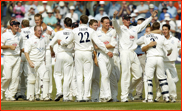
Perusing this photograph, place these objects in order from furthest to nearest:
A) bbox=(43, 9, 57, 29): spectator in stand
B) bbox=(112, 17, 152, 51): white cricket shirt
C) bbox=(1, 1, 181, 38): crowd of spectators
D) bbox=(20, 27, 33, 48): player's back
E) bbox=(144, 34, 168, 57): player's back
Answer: bbox=(1, 1, 181, 38): crowd of spectators < bbox=(43, 9, 57, 29): spectator in stand < bbox=(20, 27, 33, 48): player's back < bbox=(112, 17, 152, 51): white cricket shirt < bbox=(144, 34, 168, 57): player's back

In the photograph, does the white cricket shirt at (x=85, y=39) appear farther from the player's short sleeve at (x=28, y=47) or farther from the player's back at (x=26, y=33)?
the player's back at (x=26, y=33)

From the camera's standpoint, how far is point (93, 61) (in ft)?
36.9

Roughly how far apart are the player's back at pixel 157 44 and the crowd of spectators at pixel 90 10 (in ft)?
32.7

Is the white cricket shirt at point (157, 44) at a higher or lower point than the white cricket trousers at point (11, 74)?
higher

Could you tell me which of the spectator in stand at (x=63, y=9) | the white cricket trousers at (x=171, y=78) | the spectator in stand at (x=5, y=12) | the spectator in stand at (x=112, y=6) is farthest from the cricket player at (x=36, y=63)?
the spectator in stand at (x=5, y=12)

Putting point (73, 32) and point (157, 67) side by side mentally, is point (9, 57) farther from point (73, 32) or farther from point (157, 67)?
point (157, 67)

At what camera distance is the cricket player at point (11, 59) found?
12.0 metres

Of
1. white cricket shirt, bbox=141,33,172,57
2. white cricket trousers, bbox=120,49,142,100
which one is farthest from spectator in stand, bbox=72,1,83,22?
white cricket shirt, bbox=141,33,172,57

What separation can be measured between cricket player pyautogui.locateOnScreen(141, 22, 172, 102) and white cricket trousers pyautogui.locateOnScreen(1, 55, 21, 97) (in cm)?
400

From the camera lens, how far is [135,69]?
1136 centimetres

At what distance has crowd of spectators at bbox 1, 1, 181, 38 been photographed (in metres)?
21.5

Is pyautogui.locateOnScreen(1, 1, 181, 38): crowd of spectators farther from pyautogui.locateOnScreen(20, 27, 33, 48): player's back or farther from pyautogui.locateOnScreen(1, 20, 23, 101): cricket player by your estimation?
pyautogui.locateOnScreen(1, 20, 23, 101): cricket player

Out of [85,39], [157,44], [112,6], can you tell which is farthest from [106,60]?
[112,6]

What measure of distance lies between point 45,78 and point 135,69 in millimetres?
2669
